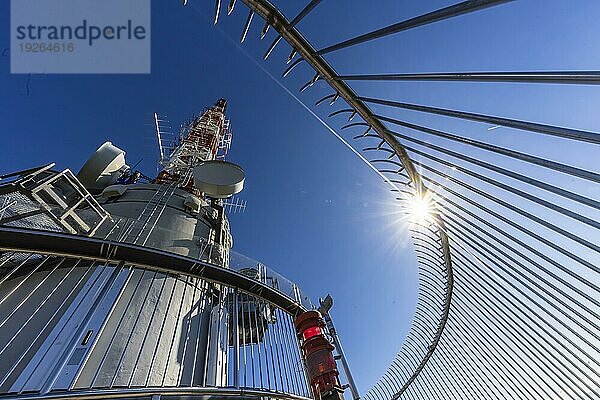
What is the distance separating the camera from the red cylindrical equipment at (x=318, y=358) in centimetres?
326

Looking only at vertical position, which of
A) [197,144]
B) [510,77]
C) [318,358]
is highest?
[197,144]

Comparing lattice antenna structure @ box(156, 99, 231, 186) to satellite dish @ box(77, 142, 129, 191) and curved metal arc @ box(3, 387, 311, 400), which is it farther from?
curved metal arc @ box(3, 387, 311, 400)

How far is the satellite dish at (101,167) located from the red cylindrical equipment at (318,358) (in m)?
7.58

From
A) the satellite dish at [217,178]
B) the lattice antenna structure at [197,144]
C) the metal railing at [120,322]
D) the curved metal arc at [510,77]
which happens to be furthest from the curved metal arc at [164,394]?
the lattice antenna structure at [197,144]

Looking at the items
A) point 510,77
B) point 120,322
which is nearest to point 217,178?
point 120,322

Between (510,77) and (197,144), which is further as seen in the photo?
(197,144)

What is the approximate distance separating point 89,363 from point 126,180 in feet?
27.7

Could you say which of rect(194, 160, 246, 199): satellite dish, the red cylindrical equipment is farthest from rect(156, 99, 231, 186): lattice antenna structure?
the red cylindrical equipment

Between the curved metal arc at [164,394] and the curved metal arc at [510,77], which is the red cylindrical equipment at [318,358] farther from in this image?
the curved metal arc at [510,77]

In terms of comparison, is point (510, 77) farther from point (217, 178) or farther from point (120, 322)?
point (217, 178)

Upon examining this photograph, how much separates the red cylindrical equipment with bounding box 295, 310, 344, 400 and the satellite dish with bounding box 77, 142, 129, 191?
24.9 ft

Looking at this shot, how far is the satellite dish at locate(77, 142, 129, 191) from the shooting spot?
9.03 m

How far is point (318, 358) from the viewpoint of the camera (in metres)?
3.50

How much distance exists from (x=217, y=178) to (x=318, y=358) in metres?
5.21
